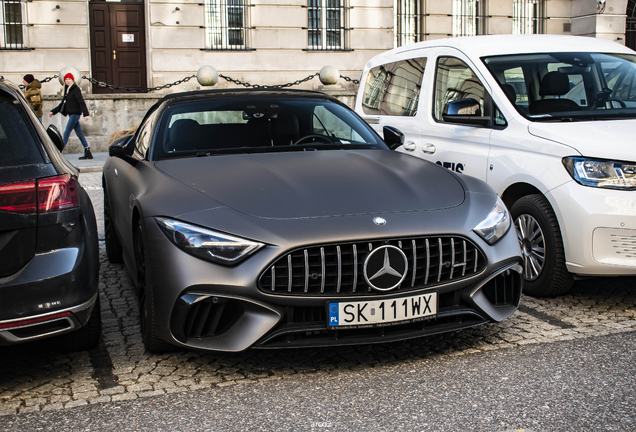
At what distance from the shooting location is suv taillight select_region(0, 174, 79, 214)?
321 cm

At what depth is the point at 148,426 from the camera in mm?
3055

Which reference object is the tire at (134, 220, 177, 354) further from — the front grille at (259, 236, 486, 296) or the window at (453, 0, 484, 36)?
the window at (453, 0, 484, 36)

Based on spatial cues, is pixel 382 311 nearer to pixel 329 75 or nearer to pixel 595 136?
pixel 595 136

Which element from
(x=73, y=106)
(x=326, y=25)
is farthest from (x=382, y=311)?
(x=326, y=25)

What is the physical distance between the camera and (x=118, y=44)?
2173 cm

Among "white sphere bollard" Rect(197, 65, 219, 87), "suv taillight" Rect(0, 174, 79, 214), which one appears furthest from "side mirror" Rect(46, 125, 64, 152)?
"white sphere bollard" Rect(197, 65, 219, 87)

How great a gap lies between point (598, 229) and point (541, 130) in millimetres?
855

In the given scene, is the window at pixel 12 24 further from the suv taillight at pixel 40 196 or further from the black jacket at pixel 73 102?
the suv taillight at pixel 40 196

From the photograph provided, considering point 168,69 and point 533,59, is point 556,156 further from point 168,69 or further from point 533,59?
point 168,69

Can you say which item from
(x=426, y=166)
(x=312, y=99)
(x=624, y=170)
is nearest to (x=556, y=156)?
(x=624, y=170)

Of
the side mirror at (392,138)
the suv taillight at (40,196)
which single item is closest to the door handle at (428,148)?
the side mirror at (392,138)

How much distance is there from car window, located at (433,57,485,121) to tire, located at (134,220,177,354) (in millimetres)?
2826

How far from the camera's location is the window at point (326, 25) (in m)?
22.6

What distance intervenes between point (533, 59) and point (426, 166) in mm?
1872
